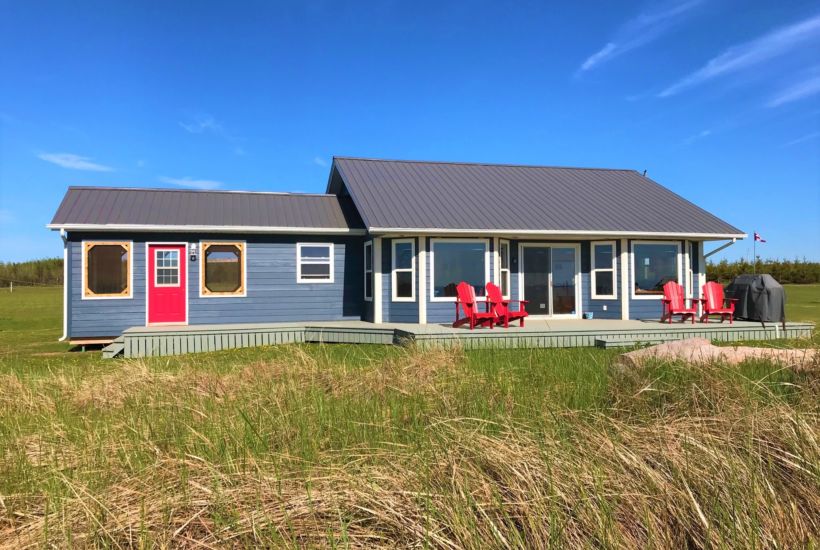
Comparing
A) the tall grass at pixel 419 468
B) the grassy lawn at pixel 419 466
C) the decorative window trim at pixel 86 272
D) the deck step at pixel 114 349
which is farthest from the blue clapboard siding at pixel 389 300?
the tall grass at pixel 419 468

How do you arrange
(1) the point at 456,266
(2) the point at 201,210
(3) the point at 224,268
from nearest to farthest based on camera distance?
(1) the point at 456,266
(3) the point at 224,268
(2) the point at 201,210

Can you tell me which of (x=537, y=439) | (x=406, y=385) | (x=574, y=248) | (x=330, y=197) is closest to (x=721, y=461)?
(x=537, y=439)

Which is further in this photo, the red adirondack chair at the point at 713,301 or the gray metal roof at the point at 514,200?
the gray metal roof at the point at 514,200

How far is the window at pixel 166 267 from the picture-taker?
12289mm

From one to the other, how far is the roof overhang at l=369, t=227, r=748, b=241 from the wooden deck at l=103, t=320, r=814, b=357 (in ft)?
7.03

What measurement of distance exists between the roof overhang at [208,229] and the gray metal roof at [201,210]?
0.02m

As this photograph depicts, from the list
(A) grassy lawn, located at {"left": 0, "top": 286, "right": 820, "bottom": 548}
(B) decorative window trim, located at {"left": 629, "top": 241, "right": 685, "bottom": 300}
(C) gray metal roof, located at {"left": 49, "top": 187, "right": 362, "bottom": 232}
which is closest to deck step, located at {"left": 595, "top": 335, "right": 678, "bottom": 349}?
(B) decorative window trim, located at {"left": 629, "top": 241, "right": 685, "bottom": 300}

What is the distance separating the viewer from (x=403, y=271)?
12.6m

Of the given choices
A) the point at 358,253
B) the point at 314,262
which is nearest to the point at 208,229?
the point at 314,262

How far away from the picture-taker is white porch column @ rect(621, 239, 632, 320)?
13391mm

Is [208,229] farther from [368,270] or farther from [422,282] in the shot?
[422,282]

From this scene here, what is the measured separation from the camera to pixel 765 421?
124 inches

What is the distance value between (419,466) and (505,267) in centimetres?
1107

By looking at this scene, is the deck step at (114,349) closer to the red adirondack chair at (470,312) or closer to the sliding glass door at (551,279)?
the red adirondack chair at (470,312)
